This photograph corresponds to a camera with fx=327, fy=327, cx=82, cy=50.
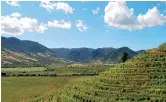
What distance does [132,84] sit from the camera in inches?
2186

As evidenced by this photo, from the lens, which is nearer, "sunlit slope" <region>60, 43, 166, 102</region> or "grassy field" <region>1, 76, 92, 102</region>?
"sunlit slope" <region>60, 43, 166, 102</region>

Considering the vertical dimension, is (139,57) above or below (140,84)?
above

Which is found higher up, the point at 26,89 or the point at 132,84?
the point at 132,84

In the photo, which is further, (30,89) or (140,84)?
(30,89)

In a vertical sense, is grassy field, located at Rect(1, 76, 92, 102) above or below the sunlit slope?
below

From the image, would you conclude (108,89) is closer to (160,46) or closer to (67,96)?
(67,96)

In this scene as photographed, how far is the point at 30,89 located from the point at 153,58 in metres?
55.9

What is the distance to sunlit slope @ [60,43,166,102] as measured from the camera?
52.7 meters

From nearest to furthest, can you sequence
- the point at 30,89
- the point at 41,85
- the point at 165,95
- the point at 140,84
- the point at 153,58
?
the point at 165,95 → the point at 140,84 → the point at 153,58 → the point at 30,89 → the point at 41,85

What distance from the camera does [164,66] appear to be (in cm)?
5812

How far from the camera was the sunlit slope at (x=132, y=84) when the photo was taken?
52719 millimetres

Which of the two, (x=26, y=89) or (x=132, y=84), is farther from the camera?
(x=26, y=89)

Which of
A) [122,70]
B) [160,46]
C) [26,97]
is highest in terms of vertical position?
[160,46]

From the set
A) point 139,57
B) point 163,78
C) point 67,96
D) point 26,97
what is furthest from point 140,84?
point 26,97
